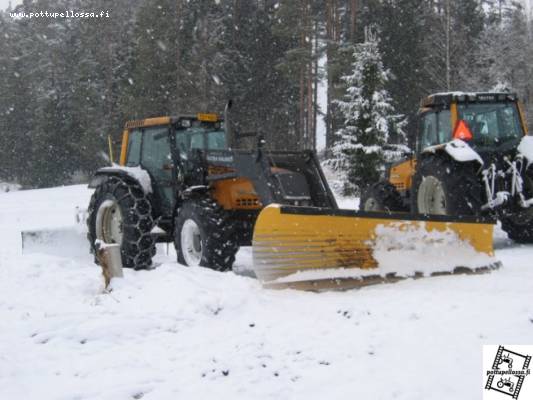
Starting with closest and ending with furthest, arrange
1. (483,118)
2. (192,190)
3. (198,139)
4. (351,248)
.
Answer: (351,248), (192,190), (198,139), (483,118)

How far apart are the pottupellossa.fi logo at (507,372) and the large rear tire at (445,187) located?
492 cm

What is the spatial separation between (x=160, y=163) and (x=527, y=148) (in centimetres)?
546

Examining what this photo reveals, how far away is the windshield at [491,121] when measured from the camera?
9.60 metres

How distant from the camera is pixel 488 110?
9688 millimetres

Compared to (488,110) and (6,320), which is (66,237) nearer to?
(6,320)

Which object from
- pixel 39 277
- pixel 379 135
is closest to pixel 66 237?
pixel 39 277

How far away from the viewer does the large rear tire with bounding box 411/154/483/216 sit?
8844 mm

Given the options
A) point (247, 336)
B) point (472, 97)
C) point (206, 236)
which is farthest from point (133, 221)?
point (472, 97)

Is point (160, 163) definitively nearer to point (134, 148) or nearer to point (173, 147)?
point (173, 147)

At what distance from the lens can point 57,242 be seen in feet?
32.2

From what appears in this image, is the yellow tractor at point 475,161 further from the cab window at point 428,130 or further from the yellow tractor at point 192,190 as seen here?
the yellow tractor at point 192,190

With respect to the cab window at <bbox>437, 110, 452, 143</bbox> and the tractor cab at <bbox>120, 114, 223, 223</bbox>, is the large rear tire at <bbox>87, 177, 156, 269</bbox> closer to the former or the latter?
the tractor cab at <bbox>120, 114, 223, 223</bbox>

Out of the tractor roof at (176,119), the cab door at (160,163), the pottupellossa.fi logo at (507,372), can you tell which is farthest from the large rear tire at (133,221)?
the pottupellossa.fi logo at (507,372)

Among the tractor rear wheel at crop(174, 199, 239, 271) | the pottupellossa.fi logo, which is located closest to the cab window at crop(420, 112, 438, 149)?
the tractor rear wheel at crop(174, 199, 239, 271)
